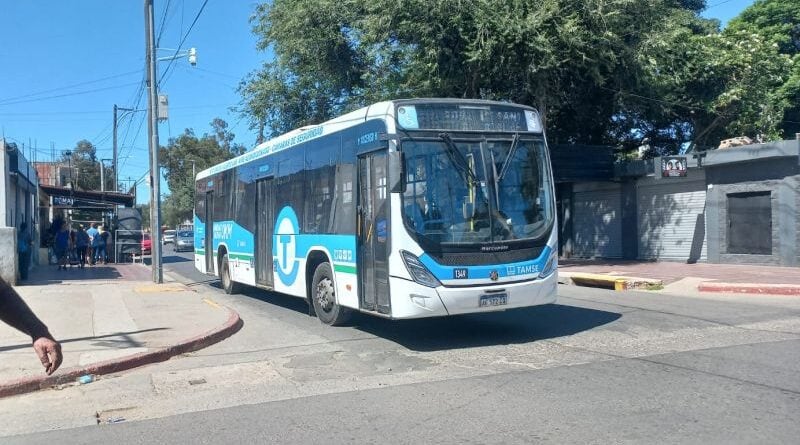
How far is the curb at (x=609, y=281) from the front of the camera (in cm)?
1625

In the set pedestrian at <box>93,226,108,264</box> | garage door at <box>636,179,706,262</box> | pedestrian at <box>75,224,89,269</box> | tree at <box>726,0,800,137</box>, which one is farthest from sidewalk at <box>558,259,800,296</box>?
pedestrian at <box>93,226,108,264</box>

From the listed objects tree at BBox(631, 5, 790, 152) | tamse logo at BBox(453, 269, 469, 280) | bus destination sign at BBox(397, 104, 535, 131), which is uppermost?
tree at BBox(631, 5, 790, 152)

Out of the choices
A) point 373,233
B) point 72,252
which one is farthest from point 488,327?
point 72,252

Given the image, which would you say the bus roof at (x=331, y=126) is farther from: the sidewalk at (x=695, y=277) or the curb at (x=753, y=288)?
the sidewalk at (x=695, y=277)

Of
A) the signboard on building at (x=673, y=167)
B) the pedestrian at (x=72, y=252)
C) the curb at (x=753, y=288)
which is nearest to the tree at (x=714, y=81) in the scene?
the signboard on building at (x=673, y=167)

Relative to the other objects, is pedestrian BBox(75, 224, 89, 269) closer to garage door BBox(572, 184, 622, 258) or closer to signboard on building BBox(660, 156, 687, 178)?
garage door BBox(572, 184, 622, 258)

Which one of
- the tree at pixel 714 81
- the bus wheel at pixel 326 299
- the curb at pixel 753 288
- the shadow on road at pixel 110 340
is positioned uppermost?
the tree at pixel 714 81

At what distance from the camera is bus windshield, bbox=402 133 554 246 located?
28.5ft

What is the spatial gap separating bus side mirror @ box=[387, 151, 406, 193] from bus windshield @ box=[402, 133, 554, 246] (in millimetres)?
317

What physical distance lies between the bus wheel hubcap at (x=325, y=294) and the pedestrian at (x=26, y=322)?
23.7ft

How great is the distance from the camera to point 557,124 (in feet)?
86.1

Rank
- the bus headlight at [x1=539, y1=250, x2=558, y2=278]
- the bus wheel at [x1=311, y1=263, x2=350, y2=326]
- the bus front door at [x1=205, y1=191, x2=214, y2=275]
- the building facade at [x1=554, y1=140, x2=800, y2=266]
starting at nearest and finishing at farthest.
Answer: the bus headlight at [x1=539, y1=250, x2=558, y2=278] < the bus wheel at [x1=311, y1=263, x2=350, y2=326] < the bus front door at [x1=205, y1=191, x2=214, y2=275] < the building facade at [x1=554, y1=140, x2=800, y2=266]

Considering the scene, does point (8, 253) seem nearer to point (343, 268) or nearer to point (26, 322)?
point (343, 268)

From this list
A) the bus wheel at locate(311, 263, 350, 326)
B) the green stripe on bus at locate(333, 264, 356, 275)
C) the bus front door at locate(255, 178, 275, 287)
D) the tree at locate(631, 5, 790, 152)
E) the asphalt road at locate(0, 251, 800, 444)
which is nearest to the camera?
the asphalt road at locate(0, 251, 800, 444)
